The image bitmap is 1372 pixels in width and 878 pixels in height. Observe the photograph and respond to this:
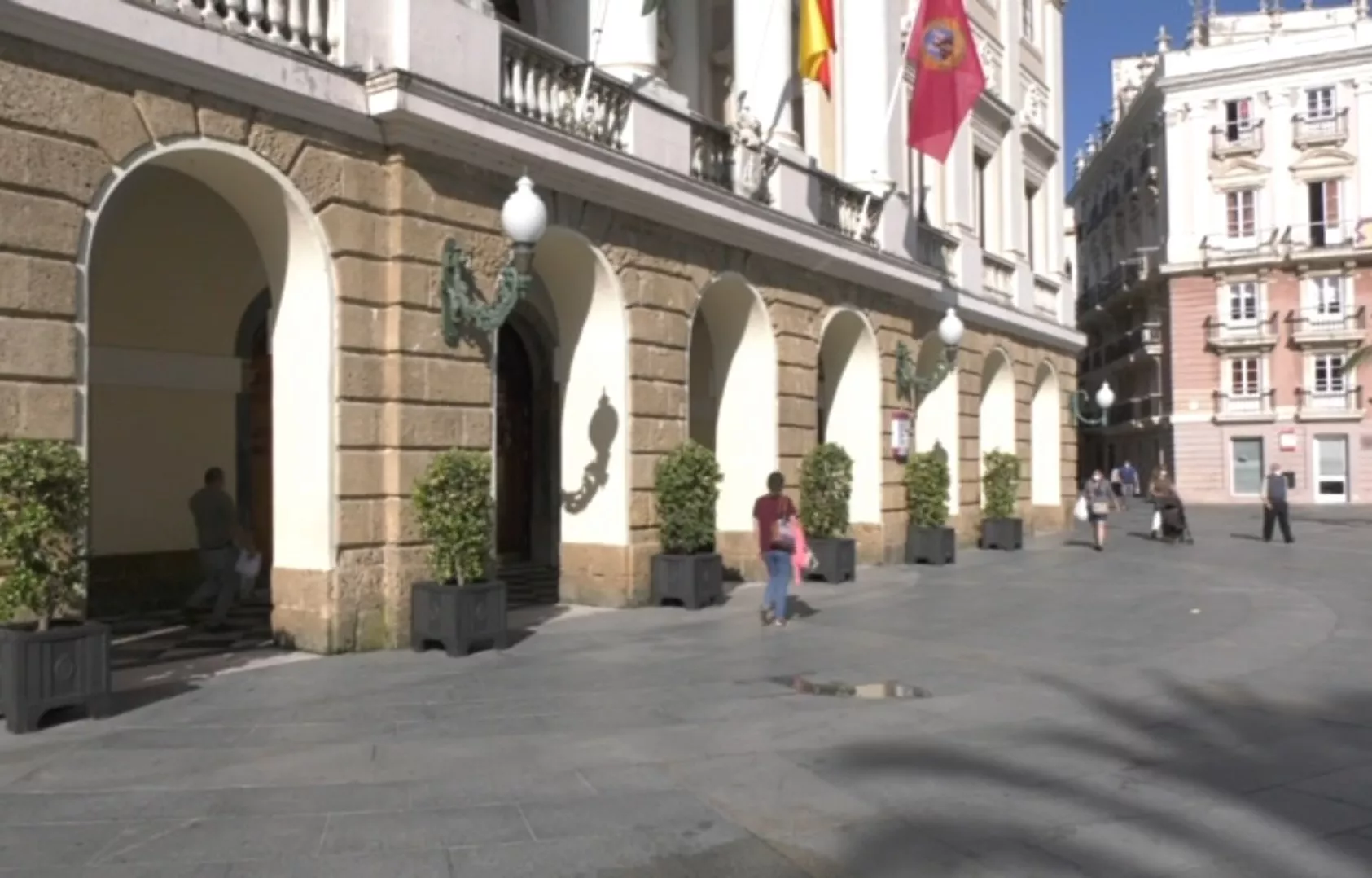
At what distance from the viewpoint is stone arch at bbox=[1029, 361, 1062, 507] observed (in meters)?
27.8

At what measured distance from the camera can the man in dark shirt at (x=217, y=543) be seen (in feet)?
39.1

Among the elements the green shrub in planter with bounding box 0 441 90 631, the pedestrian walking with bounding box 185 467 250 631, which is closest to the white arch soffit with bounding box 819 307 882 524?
the pedestrian walking with bounding box 185 467 250 631

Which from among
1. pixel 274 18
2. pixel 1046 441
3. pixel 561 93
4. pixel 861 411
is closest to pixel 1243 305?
pixel 1046 441

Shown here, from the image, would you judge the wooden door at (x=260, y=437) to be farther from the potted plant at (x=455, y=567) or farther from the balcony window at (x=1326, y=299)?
the balcony window at (x=1326, y=299)

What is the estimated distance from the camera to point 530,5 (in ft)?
53.1

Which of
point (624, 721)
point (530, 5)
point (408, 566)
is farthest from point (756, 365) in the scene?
point (624, 721)

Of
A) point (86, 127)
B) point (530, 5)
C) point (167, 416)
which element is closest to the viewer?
point (86, 127)

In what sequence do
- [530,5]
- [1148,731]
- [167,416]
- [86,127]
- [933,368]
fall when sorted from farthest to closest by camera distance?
[933,368] → [530,5] → [167,416] → [86,127] → [1148,731]

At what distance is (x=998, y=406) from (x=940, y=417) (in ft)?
12.2

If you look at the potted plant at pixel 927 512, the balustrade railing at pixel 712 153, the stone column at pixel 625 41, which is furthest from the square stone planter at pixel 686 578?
the potted plant at pixel 927 512

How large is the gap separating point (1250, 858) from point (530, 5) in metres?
14.0

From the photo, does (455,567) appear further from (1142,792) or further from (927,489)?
(927,489)

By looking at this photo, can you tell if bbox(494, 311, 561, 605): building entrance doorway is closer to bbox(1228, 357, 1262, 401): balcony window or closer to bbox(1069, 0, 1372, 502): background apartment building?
bbox(1069, 0, 1372, 502): background apartment building

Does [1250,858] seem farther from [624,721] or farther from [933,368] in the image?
[933,368]
